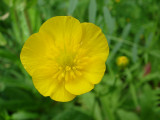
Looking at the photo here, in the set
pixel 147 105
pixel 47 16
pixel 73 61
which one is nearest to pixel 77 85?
pixel 73 61

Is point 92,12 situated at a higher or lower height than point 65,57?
higher

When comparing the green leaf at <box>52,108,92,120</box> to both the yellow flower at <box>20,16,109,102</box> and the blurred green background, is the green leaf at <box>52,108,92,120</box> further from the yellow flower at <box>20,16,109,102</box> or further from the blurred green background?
the yellow flower at <box>20,16,109,102</box>

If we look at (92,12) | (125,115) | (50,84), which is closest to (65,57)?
(50,84)

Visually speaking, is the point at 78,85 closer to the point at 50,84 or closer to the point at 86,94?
the point at 50,84

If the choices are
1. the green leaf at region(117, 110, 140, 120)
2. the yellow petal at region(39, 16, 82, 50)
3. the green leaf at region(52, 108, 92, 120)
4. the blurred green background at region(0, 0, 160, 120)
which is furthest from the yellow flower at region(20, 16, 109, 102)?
the green leaf at region(117, 110, 140, 120)

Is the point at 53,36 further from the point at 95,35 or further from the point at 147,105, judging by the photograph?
the point at 147,105

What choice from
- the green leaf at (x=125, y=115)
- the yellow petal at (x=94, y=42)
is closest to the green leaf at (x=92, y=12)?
the yellow petal at (x=94, y=42)
